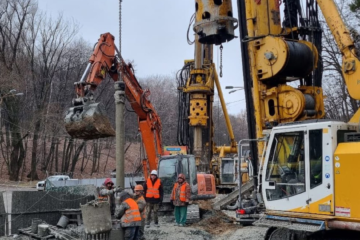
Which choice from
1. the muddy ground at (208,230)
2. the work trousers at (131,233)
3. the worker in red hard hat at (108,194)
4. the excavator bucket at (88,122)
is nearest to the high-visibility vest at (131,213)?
the work trousers at (131,233)

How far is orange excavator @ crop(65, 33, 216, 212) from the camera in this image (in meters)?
10.9

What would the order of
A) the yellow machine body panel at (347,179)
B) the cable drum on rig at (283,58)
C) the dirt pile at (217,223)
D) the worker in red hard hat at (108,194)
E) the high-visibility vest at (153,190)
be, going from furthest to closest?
the high-visibility vest at (153,190) → the dirt pile at (217,223) → the worker in red hard hat at (108,194) → the cable drum on rig at (283,58) → the yellow machine body panel at (347,179)

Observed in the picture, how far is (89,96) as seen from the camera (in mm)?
11734

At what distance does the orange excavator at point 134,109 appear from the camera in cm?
1093

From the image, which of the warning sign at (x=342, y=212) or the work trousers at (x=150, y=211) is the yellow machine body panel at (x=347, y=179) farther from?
the work trousers at (x=150, y=211)

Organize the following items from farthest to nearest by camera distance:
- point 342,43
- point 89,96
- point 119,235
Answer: point 89,96 → point 119,235 → point 342,43

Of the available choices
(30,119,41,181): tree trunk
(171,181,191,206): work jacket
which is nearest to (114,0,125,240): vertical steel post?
(171,181,191,206): work jacket

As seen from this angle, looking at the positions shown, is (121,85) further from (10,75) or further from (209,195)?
(10,75)

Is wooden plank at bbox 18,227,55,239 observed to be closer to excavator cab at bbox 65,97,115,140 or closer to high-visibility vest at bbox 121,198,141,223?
high-visibility vest at bbox 121,198,141,223

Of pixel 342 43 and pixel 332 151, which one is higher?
pixel 342 43

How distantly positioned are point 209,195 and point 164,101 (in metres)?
45.8

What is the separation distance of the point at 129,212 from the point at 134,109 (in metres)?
6.65

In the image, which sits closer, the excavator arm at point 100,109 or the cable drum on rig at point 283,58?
the cable drum on rig at point 283,58

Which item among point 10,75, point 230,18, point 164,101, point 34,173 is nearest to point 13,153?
point 34,173
